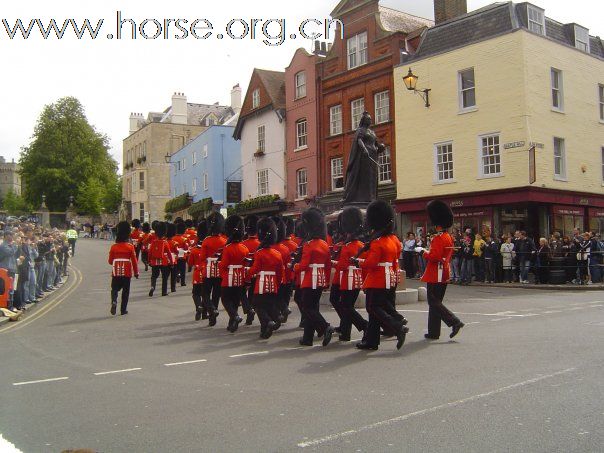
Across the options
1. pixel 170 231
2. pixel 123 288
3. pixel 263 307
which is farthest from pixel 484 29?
pixel 263 307

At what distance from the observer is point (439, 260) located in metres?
9.90

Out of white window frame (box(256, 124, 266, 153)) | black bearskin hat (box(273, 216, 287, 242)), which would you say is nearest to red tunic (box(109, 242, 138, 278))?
black bearskin hat (box(273, 216, 287, 242))

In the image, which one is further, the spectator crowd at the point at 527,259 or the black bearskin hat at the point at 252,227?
the spectator crowd at the point at 527,259

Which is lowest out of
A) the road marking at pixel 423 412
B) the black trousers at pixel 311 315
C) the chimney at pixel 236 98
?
the road marking at pixel 423 412

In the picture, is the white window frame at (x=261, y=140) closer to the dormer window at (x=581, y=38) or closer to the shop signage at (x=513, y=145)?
the shop signage at (x=513, y=145)

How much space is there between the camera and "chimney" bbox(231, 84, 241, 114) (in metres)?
60.0

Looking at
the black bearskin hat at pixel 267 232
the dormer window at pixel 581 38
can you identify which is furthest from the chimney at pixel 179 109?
the black bearskin hat at pixel 267 232

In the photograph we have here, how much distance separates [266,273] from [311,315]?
1.17 meters

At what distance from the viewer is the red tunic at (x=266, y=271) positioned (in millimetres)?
10328

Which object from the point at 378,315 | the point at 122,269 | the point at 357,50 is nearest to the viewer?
the point at 378,315

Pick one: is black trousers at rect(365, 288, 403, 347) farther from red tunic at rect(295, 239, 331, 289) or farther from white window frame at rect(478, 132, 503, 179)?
white window frame at rect(478, 132, 503, 179)

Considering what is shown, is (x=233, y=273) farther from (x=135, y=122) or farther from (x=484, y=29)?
(x=135, y=122)

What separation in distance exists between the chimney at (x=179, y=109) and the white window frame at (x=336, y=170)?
3602cm

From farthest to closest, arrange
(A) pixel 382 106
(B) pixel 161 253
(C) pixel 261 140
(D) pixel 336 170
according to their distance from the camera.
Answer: (C) pixel 261 140 → (D) pixel 336 170 → (A) pixel 382 106 → (B) pixel 161 253
